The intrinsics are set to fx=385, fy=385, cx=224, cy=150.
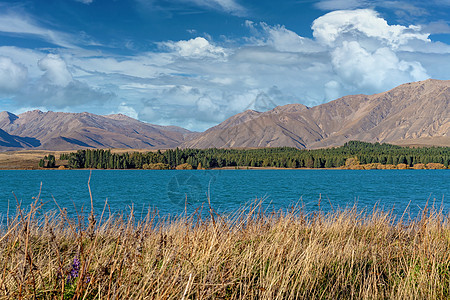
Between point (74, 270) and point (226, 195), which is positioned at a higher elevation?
point (74, 270)

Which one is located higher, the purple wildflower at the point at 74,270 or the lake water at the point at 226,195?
the purple wildflower at the point at 74,270

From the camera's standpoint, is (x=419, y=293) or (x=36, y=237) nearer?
(x=419, y=293)

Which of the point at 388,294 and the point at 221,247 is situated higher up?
the point at 221,247

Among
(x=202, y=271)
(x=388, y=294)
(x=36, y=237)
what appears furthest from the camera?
(x=36, y=237)

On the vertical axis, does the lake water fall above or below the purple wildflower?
below

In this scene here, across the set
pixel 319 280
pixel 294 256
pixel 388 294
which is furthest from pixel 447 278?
pixel 294 256

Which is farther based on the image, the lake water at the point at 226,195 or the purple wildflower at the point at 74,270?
the lake water at the point at 226,195

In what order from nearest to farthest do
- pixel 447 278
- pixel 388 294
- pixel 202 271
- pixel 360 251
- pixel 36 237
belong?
pixel 202 271 → pixel 388 294 → pixel 447 278 → pixel 360 251 → pixel 36 237

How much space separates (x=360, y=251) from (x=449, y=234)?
3.44m

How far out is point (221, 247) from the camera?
22.7ft

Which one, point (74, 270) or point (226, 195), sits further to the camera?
point (226, 195)

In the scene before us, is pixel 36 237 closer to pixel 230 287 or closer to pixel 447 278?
pixel 230 287

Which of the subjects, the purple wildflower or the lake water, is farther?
the lake water

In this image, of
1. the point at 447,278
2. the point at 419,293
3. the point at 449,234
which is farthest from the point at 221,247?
the point at 449,234
